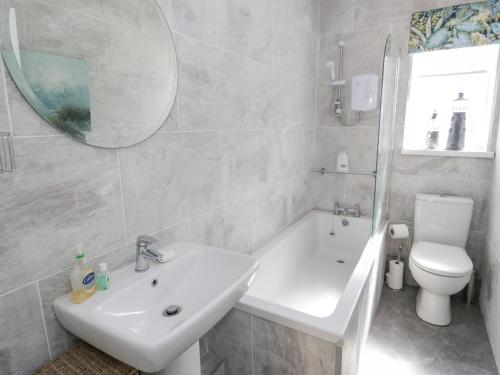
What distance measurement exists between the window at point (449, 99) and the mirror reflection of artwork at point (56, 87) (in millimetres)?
2450

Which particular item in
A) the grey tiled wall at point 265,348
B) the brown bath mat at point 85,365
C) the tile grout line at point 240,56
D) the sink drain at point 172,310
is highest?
the tile grout line at point 240,56

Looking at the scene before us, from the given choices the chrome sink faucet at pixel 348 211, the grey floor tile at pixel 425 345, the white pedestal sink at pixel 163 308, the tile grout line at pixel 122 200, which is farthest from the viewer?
the chrome sink faucet at pixel 348 211

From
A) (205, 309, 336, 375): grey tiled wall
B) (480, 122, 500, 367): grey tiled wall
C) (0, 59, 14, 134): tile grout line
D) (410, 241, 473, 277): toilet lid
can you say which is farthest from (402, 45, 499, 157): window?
(0, 59, 14, 134): tile grout line

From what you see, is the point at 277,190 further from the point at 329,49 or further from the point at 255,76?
the point at 329,49

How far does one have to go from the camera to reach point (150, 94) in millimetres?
1176

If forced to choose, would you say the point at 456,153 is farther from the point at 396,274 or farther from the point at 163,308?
the point at 163,308

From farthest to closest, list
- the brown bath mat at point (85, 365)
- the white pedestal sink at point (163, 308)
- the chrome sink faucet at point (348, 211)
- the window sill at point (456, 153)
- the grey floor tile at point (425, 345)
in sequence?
the chrome sink faucet at point (348, 211) < the window sill at point (456, 153) < the grey floor tile at point (425, 345) < the brown bath mat at point (85, 365) < the white pedestal sink at point (163, 308)

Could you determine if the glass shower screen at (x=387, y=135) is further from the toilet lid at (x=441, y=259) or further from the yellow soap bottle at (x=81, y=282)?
the yellow soap bottle at (x=81, y=282)

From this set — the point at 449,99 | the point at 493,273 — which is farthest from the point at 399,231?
the point at 449,99

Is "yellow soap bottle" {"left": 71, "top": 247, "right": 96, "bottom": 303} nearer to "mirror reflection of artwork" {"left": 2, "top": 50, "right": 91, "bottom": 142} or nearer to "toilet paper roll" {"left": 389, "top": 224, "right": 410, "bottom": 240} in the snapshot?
"mirror reflection of artwork" {"left": 2, "top": 50, "right": 91, "bottom": 142}

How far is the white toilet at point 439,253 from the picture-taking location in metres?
1.98

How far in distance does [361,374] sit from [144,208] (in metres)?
1.56

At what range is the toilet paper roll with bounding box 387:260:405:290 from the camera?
2564 mm

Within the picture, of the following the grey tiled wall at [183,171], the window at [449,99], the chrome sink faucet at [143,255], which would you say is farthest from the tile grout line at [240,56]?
the window at [449,99]
